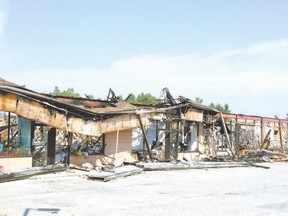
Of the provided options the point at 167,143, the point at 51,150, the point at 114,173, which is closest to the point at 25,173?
the point at 51,150

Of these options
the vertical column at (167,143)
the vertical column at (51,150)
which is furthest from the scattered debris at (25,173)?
the vertical column at (167,143)

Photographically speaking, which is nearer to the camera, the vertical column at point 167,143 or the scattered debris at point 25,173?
the scattered debris at point 25,173

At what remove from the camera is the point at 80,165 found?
1997cm

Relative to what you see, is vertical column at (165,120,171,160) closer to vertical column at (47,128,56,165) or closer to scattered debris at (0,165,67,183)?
vertical column at (47,128,56,165)

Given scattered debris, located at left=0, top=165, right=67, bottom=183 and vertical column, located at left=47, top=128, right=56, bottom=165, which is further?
vertical column, located at left=47, top=128, right=56, bottom=165

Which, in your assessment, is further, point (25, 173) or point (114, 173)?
point (114, 173)

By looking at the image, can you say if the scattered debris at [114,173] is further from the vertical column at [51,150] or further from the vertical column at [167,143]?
the vertical column at [167,143]

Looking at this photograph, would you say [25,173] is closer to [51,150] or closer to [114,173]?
[51,150]

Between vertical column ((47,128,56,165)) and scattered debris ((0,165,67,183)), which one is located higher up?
vertical column ((47,128,56,165))

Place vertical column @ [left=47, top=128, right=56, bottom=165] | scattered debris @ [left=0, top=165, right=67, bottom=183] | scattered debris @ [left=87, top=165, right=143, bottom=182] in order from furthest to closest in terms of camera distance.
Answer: vertical column @ [left=47, top=128, right=56, bottom=165]
scattered debris @ [left=87, top=165, right=143, bottom=182]
scattered debris @ [left=0, top=165, right=67, bottom=183]

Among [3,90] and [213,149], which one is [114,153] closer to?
[3,90]

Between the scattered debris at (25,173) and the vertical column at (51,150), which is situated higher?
the vertical column at (51,150)

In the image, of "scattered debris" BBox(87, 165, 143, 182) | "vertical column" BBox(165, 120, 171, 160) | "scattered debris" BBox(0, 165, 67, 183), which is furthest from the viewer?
"vertical column" BBox(165, 120, 171, 160)

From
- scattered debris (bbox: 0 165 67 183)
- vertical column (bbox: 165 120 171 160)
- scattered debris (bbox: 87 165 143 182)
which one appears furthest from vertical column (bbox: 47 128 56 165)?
vertical column (bbox: 165 120 171 160)
